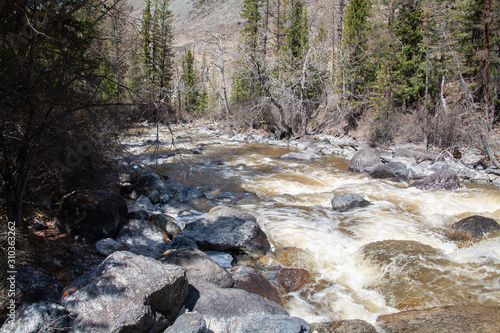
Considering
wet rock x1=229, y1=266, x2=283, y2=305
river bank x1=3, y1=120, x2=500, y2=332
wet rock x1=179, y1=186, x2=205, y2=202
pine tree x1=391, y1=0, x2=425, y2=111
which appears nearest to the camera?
river bank x1=3, y1=120, x2=500, y2=332

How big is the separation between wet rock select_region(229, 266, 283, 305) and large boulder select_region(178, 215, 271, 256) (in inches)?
33.8

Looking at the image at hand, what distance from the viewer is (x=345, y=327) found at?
330 centimetres

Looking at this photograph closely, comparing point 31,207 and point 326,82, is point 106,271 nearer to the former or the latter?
point 31,207

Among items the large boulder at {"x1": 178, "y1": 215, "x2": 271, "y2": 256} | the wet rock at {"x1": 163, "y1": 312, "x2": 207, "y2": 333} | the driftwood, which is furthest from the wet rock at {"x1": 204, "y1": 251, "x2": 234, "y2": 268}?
the driftwood

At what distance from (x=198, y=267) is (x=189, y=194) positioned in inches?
189

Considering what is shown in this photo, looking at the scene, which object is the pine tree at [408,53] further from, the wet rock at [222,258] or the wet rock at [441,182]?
the wet rock at [222,258]

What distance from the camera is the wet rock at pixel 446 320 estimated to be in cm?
322

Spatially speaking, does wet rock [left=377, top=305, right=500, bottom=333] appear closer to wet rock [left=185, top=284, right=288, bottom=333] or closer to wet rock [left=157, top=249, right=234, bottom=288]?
wet rock [left=185, top=284, right=288, bottom=333]

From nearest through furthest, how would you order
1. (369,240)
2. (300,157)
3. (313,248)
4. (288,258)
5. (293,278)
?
(293,278)
(288,258)
(313,248)
(369,240)
(300,157)

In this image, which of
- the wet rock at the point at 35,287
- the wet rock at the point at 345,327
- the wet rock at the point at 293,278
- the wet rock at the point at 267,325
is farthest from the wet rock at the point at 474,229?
the wet rock at the point at 35,287

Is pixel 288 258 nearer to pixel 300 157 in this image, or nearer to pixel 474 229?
pixel 474 229

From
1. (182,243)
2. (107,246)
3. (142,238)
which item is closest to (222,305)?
(182,243)

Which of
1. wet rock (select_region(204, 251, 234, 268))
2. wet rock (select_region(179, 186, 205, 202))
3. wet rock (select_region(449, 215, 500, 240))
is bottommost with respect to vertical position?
wet rock (select_region(204, 251, 234, 268))

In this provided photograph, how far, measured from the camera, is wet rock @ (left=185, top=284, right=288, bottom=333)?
10.1 feet
